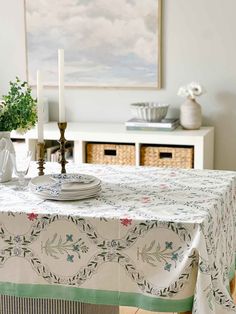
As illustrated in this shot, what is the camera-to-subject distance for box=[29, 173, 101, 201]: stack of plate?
7.77 ft

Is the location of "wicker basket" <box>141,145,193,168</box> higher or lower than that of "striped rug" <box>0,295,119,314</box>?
higher

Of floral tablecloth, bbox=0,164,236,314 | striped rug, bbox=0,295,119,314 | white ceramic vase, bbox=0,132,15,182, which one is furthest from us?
white ceramic vase, bbox=0,132,15,182

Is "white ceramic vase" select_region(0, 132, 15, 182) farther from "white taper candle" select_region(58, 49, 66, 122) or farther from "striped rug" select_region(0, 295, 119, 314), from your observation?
"striped rug" select_region(0, 295, 119, 314)

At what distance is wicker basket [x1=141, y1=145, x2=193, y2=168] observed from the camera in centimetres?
420

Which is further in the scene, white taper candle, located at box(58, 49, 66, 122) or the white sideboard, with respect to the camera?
the white sideboard

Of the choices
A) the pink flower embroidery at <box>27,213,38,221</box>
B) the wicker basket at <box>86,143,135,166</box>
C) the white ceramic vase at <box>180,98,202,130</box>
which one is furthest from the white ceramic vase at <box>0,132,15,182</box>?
the white ceramic vase at <box>180,98,202,130</box>

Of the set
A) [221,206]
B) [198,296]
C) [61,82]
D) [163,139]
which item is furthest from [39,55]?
[198,296]

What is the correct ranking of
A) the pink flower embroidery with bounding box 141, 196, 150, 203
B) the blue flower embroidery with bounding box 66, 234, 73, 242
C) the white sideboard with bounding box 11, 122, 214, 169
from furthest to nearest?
the white sideboard with bounding box 11, 122, 214, 169
the pink flower embroidery with bounding box 141, 196, 150, 203
the blue flower embroidery with bounding box 66, 234, 73, 242

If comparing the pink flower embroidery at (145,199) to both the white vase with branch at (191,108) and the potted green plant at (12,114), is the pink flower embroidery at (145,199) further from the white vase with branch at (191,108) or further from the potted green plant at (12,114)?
the white vase with branch at (191,108)

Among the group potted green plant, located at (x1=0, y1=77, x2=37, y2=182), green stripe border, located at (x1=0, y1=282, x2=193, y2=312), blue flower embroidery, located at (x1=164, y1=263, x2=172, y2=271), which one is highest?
potted green plant, located at (x1=0, y1=77, x2=37, y2=182)

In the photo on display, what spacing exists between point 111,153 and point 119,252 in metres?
2.35

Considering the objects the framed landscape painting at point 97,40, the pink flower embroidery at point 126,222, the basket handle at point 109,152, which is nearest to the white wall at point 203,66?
the framed landscape painting at point 97,40

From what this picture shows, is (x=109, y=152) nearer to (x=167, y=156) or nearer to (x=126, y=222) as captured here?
(x=167, y=156)

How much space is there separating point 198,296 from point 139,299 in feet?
0.71
